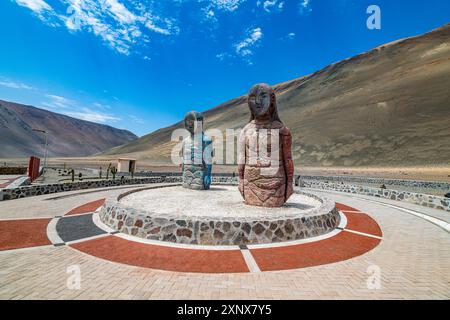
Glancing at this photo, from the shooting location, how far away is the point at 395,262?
6152mm

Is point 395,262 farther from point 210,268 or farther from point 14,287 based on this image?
point 14,287

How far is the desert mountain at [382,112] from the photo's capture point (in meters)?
56.1

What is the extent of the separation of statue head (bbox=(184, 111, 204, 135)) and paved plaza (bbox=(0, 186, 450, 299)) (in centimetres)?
901

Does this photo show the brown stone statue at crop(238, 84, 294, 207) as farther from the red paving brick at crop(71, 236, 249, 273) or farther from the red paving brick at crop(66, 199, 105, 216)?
the red paving brick at crop(66, 199, 105, 216)

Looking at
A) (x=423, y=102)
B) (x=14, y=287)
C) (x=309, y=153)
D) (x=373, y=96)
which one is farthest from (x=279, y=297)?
(x=373, y=96)

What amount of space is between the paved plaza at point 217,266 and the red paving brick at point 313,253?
25mm

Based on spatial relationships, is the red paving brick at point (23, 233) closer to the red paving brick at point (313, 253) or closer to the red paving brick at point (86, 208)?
the red paving brick at point (86, 208)

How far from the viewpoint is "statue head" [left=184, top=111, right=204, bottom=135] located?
16.4m

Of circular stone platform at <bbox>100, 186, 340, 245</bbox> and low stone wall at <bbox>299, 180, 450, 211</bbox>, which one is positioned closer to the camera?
circular stone platform at <bbox>100, 186, 340, 245</bbox>

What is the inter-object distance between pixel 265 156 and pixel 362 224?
4.61 metres

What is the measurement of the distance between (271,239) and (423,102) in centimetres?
7953

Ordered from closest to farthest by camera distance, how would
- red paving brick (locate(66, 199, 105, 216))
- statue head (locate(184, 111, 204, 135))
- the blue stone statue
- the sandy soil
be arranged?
1. red paving brick (locate(66, 199, 105, 216))
2. the blue stone statue
3. statue head (locate(184, 111, 204, 135))
4. the sandy soil

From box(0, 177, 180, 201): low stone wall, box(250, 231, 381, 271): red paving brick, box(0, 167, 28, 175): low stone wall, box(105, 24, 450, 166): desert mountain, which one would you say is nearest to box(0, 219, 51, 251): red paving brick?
box(0, 177, 180, 201): low stone wall
